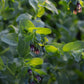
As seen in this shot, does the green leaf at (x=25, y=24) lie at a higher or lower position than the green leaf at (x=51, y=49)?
higher

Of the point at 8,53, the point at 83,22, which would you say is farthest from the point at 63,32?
the point at 8,53

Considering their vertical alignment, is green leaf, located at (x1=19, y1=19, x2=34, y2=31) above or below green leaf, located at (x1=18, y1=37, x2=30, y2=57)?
above

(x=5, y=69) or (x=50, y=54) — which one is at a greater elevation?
(x=50, y=54)

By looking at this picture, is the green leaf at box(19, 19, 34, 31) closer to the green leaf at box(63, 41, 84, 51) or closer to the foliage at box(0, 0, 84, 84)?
the foliage at box(0, 0, 84, 84)

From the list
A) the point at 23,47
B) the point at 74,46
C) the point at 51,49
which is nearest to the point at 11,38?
the point at 23,47

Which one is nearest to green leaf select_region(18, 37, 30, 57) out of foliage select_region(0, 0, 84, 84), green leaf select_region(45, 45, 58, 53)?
foliage select_region(0, 0, 84, 84)

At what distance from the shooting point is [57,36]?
5.10ft

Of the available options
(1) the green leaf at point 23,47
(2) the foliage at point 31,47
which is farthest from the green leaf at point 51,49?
(1) the green leaf at point 23,47

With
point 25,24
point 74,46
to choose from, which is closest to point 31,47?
point 25,24

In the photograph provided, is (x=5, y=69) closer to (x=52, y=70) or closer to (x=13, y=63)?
(x=13, y=63)

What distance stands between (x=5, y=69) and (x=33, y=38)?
0.32 m

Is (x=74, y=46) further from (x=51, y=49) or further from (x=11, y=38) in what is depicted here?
(x=11, y=38)

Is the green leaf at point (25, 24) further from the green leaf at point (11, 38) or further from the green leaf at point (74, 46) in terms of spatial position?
the green leaf at point (74, 46)

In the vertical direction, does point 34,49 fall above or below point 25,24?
below
